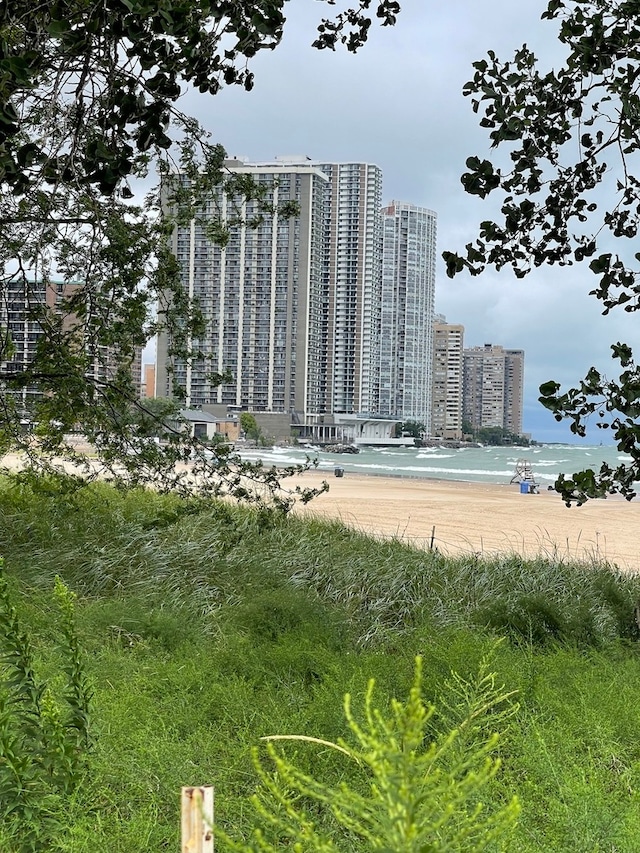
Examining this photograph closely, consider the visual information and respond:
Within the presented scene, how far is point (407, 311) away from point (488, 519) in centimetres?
4117

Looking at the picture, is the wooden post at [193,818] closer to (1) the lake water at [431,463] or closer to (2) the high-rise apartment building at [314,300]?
(2) the high-rise apartment building at [314,300]

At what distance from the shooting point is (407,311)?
5575 cm

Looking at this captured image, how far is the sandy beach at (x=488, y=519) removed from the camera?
34.0 ft

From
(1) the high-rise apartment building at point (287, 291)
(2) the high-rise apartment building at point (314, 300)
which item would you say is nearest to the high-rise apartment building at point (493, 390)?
(2) the high-rise apartment building at point (314, 300)

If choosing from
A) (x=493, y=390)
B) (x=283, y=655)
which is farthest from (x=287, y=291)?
(x=493, y=390)

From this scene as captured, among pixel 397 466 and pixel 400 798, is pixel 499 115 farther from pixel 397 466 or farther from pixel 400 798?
pixel 397 466

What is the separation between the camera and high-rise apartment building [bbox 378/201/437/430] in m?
51.7

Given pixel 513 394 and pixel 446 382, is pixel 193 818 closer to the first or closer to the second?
pixel 446 382

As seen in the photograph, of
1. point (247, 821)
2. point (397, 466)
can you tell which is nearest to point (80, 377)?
point (247, 821)

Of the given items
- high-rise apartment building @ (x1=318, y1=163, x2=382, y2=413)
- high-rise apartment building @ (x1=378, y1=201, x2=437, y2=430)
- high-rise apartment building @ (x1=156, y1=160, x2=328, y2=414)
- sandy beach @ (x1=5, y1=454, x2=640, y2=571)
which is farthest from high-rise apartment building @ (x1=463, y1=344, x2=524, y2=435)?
sandy beach @ (x1=5, y1=454, x2=640, y2=571)

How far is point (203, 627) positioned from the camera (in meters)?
4.61

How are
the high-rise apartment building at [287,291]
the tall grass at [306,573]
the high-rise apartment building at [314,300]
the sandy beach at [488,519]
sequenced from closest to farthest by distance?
the tall grass at [306,573], the high-rise apartment building at [287,291], the high-rise apartment building at [314,300], the sandy beach at [488,519]

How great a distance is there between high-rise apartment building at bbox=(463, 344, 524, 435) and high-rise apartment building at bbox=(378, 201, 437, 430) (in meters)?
5.65

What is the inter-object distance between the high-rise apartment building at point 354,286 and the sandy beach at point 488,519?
9603 mm
